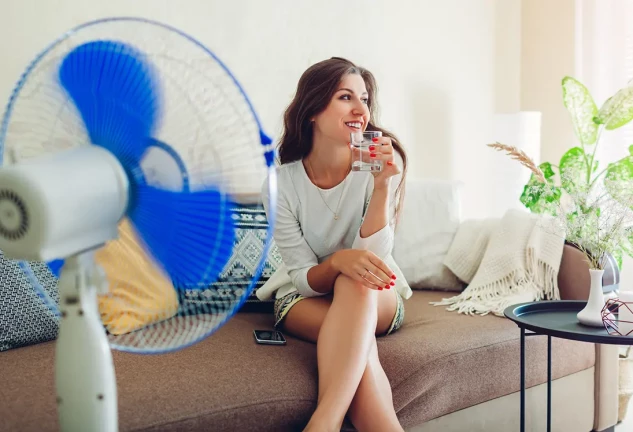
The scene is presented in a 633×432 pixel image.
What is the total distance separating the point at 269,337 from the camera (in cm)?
182

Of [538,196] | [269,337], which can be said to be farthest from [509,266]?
[269,337]

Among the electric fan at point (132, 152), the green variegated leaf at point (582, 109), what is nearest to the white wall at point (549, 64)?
the green variegated leaf at point (582, 109)

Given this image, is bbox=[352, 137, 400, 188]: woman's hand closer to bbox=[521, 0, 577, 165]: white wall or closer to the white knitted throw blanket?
the white knitted throw blanket

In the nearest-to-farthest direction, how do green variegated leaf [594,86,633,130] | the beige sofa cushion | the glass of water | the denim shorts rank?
the beige sofa cushion < the glass of water < the denim shorts < green variegated leaf [594,86,633,130]

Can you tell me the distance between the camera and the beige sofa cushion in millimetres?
1335

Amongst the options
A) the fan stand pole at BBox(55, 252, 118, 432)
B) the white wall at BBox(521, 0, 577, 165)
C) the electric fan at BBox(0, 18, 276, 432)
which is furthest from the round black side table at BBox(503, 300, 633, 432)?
the white wall at BBox(521, 0, 577, 165)

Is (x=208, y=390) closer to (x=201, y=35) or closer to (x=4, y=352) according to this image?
(x=4, y=352)

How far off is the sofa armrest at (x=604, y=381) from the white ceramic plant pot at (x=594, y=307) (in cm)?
56

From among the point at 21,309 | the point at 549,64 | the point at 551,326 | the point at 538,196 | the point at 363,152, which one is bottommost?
the point at 551,326

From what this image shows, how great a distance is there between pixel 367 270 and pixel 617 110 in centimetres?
177

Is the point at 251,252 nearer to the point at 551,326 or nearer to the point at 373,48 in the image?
the point at 551,326

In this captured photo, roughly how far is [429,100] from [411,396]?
6.44 ft

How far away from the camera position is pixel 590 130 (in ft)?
10.1

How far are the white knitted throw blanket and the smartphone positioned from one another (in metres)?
0.67
